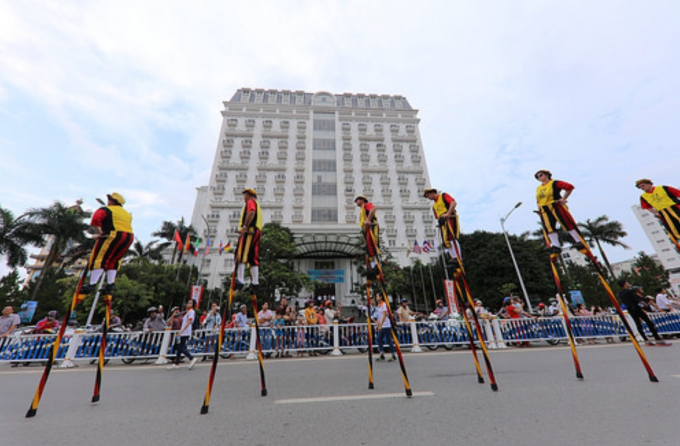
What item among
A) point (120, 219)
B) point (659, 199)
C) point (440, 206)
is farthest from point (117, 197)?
point (659, 199)

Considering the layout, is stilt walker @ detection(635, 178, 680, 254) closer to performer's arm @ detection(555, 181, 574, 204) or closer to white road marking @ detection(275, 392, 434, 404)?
performer's arm @ detection(555, 181, 574, 204)

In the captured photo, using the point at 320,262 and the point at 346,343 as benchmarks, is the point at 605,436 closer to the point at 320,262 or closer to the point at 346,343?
the point at 346,343

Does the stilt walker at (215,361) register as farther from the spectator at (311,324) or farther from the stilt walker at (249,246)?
the spectator at (311,324)

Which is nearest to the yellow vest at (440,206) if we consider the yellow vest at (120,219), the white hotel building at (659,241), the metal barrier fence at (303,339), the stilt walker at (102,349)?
the yellow vest at (120,219)

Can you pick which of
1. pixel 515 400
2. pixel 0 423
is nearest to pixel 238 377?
pixel 0 423

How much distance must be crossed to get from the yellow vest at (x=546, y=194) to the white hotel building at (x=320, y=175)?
32.2 meters

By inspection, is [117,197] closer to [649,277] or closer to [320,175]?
[320,175]

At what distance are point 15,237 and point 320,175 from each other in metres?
37.0

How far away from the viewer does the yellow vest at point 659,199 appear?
5.10 metres

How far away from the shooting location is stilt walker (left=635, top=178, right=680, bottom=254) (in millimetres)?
5082

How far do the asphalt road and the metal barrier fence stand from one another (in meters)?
4.70

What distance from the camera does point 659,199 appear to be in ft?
17.0

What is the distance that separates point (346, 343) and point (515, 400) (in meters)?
7.46

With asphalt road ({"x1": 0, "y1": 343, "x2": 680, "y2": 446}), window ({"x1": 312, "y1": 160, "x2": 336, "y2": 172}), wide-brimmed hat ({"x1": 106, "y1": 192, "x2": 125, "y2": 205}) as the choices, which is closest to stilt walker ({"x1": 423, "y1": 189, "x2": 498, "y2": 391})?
asphalt road ({"x1": 0, "y1": 343, "x2": 680, "y2": 446})
